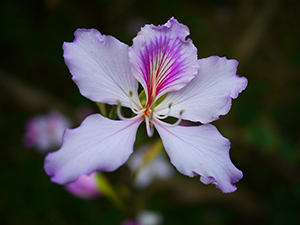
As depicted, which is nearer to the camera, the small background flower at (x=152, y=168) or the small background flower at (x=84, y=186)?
the small background flower at (x=84, y=186)

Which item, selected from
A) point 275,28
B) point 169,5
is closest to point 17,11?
point 169,5

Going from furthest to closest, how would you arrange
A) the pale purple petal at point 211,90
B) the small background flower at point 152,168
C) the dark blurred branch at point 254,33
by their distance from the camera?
1. the dark blurred branch at point 254,33
2. the small background flower at point 152,168
3. the pale purple petal at point 211,90

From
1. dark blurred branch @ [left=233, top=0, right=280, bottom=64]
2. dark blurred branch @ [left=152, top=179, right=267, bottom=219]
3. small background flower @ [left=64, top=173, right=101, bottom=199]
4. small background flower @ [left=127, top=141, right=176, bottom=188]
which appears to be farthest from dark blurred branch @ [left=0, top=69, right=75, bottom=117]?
dark blurred branch @ [left=233, top=0, right=280, bottom=64]

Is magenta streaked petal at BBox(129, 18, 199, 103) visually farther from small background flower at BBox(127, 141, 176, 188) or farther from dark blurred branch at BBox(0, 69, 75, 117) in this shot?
dark blurred branch at BBox(0, 69, 75, 117)

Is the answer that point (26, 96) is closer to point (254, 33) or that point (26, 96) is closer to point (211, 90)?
point (211, 90)

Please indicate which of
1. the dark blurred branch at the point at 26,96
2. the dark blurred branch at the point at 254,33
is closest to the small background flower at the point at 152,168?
the dark blurred branch at the point at 26,96

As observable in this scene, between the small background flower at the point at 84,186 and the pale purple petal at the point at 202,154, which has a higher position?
the pale purple petal at the point at 202,154

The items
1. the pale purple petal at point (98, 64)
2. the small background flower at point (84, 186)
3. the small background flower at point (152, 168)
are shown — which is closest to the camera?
the pale purple petal at point (98, 64)

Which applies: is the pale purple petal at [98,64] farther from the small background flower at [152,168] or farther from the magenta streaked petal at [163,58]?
the small background flower at [152,168]

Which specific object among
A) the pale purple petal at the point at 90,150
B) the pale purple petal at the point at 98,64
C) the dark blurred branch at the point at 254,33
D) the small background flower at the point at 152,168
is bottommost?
the small background flower at the point at 152,168
